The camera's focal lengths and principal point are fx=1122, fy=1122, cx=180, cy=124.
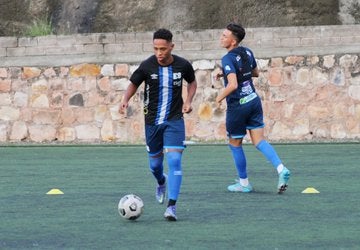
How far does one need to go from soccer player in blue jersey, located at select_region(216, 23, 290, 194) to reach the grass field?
1.13 feet

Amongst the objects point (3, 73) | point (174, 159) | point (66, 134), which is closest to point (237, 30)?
point (174, 159)

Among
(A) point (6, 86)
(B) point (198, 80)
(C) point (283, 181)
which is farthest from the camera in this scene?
(A) point (6, 86)

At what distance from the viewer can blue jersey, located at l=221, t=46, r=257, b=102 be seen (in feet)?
39.5

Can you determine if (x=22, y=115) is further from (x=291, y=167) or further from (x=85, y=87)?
(x=291, y=167)

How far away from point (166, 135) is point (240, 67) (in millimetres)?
2291

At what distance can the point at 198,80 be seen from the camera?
68.1ft

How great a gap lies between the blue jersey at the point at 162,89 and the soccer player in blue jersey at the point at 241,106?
180 cm

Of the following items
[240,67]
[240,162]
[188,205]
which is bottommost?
[188,205]

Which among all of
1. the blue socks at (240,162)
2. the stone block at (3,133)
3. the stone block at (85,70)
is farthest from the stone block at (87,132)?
the blue socks at (240,162)

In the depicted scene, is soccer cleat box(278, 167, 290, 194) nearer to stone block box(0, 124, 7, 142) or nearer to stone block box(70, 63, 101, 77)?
stone block box(70, 63, 101, 77)

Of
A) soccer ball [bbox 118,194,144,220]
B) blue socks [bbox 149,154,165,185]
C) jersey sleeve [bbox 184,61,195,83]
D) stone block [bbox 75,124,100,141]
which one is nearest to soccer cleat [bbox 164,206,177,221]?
soccer ball [bbox 118,194,144,220]

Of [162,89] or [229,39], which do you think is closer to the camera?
[162,89]

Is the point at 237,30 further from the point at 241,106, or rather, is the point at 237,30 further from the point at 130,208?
the point at 130,208

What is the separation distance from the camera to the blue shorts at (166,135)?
10094 mm
